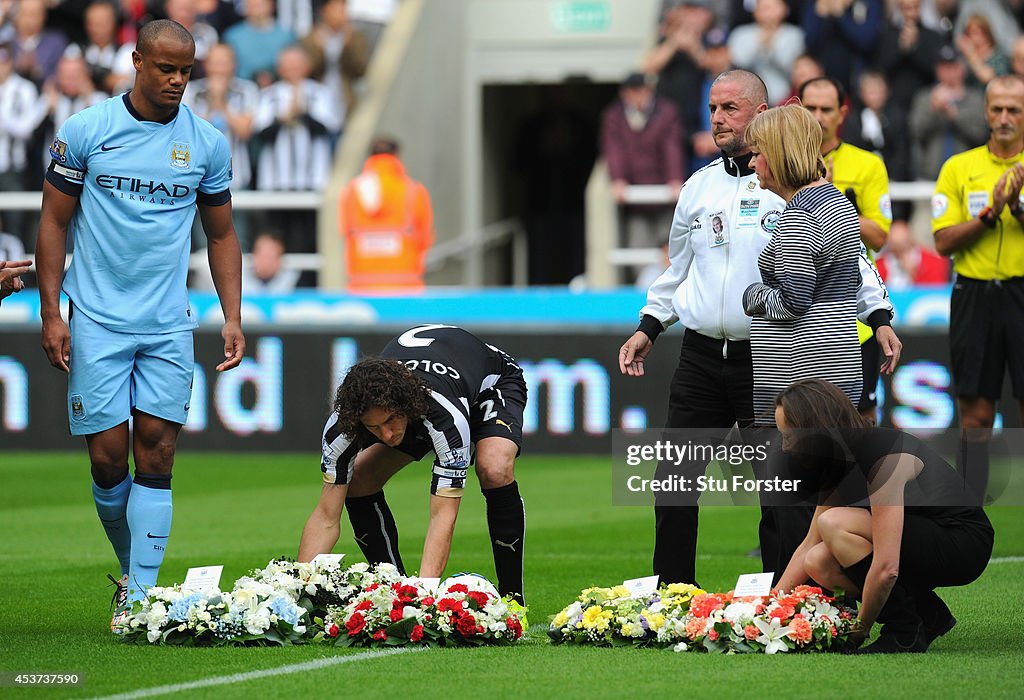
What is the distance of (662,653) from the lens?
6578 millimetres

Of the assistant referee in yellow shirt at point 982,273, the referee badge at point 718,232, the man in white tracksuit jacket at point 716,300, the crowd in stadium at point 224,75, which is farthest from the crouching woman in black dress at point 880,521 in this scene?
the crowd in stadium at point 224,75

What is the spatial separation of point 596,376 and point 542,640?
8521 mm

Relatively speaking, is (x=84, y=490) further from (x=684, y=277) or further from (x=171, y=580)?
(x=684, y=277)

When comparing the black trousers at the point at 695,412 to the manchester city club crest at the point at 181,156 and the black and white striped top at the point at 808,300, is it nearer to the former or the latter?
the black and white striped top at the point at 808,300

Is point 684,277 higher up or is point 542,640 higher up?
point 684,277

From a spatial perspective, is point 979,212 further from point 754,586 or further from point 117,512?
point 117,512

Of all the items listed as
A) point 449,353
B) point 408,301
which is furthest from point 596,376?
Result: point 449,353

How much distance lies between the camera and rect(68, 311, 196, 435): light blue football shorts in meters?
7.18

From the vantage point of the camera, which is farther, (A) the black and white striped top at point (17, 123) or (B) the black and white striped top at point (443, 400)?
(A) the black and white striped top at point (17, 123)

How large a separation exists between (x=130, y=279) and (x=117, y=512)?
39.4 inches

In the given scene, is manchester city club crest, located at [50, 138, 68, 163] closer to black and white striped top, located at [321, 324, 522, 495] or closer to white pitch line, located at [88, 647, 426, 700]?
black and white striped top, located at [321, 324, 522, 495]

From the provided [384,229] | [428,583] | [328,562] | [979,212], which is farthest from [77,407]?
[384,229]

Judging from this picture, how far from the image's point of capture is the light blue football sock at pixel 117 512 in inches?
291

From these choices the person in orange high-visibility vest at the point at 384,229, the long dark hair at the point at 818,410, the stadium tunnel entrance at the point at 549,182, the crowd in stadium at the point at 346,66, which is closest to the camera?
the long dark hair at the point at 818,410
